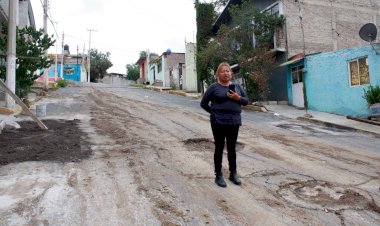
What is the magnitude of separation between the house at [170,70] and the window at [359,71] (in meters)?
20.7

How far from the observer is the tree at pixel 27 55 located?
13.8 m

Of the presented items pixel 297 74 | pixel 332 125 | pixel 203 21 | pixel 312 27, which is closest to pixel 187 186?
pixel 332 125

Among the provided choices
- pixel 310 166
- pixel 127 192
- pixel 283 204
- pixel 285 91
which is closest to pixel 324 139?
pixel 310 166

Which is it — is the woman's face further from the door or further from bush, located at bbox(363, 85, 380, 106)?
the door

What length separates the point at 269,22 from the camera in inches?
771

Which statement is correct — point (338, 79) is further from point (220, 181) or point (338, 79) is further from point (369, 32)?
point (220, 181)

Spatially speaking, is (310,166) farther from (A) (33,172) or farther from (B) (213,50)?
(B) (213,50)

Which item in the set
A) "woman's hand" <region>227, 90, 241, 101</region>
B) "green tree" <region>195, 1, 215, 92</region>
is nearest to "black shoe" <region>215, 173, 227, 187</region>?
"woman's hand" <region>227, 90, 241, 101</region>

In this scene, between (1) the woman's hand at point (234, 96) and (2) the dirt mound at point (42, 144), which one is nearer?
(1) the woman's hand at point (234, 96)

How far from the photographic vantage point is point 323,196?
177 inches

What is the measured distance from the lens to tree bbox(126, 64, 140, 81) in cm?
6562

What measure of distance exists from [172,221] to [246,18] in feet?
56.9

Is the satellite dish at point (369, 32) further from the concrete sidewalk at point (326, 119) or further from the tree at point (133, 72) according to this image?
the tree at point (133, 72)

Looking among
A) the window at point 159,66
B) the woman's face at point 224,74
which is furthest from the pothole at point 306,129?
the window at point 159,66
